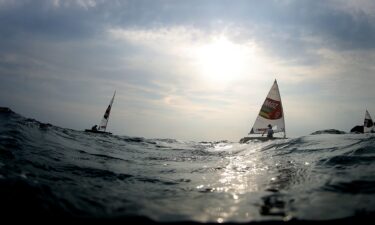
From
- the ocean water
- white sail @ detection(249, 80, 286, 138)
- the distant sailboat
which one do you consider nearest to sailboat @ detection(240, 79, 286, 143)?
white sail @ detection(249, 80, 286, 138)

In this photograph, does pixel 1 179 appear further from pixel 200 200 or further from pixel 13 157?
pixel 200 200

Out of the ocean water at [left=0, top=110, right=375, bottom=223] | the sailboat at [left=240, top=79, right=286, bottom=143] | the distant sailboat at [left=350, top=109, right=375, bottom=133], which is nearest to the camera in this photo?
the ocean water at [left=0, top=110, right=375, bottom=223]

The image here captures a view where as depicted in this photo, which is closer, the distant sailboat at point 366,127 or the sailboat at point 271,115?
the sailboat at point 271,115

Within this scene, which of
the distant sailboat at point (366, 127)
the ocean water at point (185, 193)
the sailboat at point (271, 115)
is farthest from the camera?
the distant sailboat at point (366, 127)

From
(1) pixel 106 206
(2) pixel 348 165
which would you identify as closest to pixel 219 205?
(1) pixel 106 206

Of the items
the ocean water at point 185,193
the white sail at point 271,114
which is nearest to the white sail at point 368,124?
the white sail at point 271,114

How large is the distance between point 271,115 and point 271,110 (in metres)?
0.56

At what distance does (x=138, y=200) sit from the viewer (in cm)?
477

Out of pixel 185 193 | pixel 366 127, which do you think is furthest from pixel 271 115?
pixel 185 193

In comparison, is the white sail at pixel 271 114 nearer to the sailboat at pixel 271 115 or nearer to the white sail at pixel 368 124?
the sailboat at pixel 271 115

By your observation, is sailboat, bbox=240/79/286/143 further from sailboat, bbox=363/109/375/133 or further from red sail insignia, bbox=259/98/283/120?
sailboat, bbox=363/109/375/133

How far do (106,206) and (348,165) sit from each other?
6.08 meters

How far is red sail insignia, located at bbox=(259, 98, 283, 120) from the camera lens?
107 feet

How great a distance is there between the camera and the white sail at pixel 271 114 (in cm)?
3222
